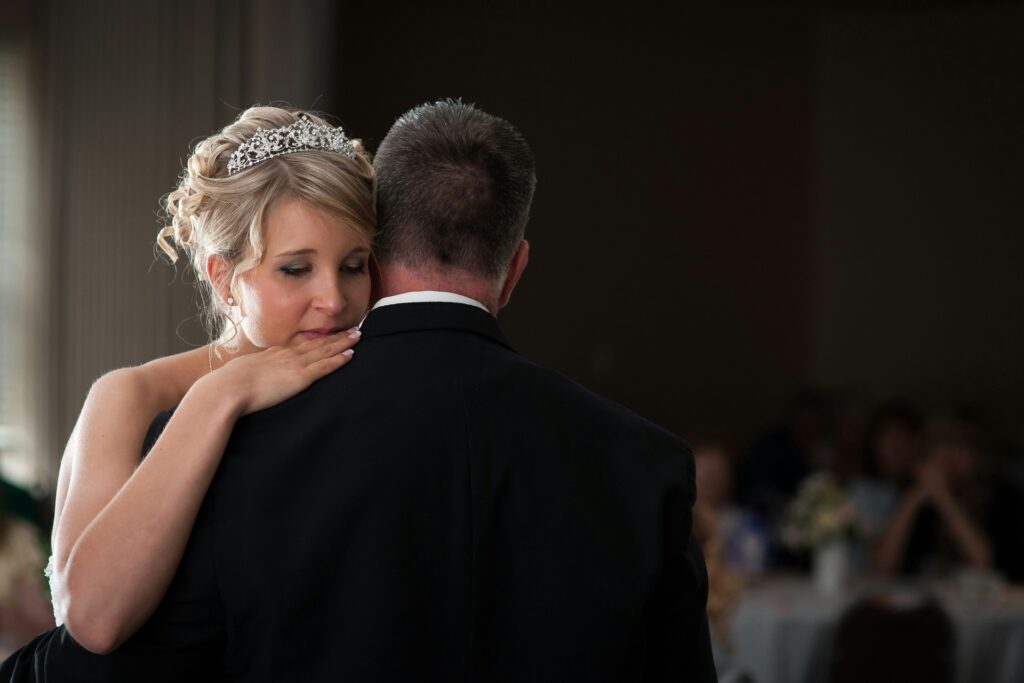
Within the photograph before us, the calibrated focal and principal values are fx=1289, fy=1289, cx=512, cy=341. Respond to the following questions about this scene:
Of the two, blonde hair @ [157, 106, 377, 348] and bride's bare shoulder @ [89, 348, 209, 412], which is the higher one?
blonde hair @ [157, 106, 377, 348]

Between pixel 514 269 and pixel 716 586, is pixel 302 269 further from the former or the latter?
pixel 716 586

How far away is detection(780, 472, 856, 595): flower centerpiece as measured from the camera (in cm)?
544

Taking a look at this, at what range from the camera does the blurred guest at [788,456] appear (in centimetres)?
741

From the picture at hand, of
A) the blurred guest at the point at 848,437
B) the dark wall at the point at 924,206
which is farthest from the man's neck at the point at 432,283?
the dark wall at the point at 924,206

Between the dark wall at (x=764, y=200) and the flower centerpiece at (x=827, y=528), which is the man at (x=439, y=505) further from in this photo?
the dark wall at (x=764, y=200)

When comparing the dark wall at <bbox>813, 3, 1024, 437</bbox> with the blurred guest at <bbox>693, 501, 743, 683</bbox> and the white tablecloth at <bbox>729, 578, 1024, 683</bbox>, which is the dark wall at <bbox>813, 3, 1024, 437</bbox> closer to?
the white tablecloth at <bbox>729, 578, 1024, 683</bbox>

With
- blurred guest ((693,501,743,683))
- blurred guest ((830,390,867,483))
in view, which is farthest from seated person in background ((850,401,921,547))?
blurred guest ((693,501,743,683))

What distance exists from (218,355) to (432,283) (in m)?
0.58

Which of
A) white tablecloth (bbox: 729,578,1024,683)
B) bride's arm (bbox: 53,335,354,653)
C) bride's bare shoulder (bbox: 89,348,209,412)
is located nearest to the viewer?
bride's arm (bbox: 53,335,354,653)

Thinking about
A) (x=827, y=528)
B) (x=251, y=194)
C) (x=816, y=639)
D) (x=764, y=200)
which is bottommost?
(x=816, y=639)

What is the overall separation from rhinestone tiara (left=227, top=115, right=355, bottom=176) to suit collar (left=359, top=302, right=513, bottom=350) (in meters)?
0.35

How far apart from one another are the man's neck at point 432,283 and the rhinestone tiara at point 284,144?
314 millimetres

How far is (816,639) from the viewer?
504 cm

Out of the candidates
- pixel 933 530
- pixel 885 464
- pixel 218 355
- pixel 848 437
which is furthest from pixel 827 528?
pixel 218 355
